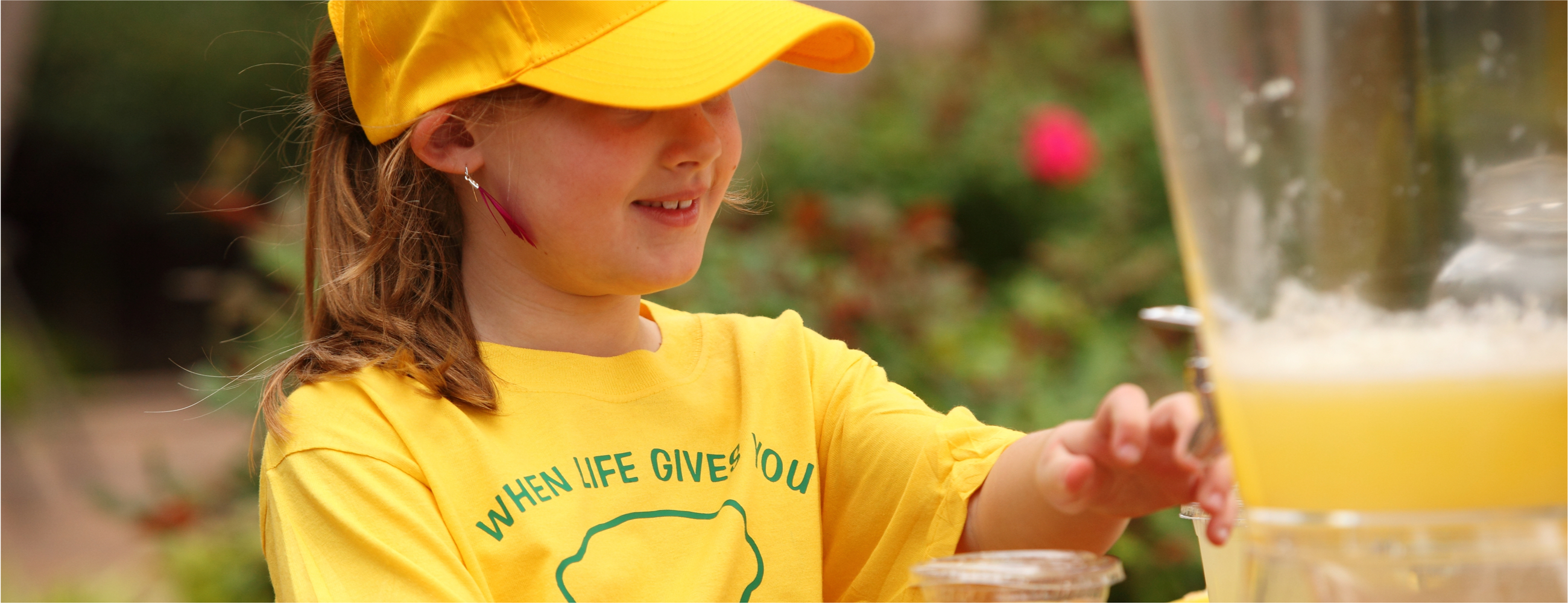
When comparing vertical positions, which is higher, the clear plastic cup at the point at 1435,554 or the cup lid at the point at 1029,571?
the clear plastic cup at the point at 1435,554

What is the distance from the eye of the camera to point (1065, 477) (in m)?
0.81

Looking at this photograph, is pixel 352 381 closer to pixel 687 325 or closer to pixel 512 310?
pixel 512 310

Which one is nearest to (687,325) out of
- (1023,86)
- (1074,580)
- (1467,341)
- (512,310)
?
(512,310)

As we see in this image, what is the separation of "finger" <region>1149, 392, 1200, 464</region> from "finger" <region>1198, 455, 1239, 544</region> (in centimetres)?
2

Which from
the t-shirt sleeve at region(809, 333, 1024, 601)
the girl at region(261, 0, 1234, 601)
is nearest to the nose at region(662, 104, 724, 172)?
the girl at region(261, 0, 1234, 601)

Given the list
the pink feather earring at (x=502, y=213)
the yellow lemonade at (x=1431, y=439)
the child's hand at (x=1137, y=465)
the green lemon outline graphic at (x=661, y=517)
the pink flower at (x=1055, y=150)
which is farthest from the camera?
the pink flower at (x=1055, y=150)

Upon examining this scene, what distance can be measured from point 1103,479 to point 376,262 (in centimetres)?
80

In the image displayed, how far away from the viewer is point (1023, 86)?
3.45 m

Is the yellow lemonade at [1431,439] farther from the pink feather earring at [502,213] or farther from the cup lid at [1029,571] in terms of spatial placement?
the pink feather earring at [502,213]

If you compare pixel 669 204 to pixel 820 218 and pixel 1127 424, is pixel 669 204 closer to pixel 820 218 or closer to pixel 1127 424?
Result: pixel 1127 424

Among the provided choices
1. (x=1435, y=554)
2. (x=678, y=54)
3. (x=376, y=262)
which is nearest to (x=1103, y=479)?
(x=1435, y=554)

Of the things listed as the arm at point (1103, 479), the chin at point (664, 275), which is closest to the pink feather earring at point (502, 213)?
the chin at point (664, 275)

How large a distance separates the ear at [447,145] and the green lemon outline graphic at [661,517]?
14.9 inches

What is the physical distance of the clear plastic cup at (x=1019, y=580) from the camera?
71 cm
